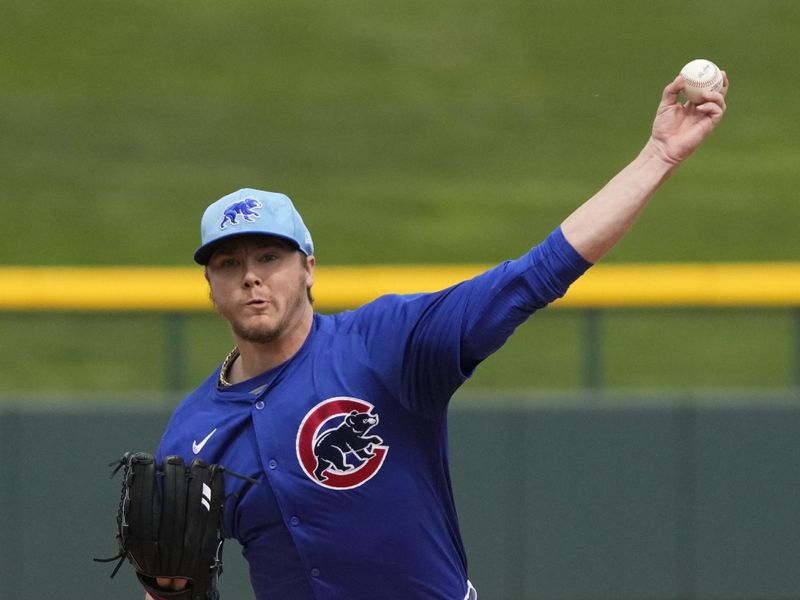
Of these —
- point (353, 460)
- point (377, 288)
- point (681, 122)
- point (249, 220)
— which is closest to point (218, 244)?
point (249, 220)

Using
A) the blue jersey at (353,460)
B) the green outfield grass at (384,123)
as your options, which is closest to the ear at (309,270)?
the blue jersey at (353,460)

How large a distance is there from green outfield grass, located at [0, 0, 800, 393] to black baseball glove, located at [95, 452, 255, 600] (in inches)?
236

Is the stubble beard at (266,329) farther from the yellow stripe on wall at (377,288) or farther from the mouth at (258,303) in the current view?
the yellow stripe on wall at (377,288)

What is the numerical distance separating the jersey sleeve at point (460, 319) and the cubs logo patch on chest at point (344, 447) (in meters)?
0.12

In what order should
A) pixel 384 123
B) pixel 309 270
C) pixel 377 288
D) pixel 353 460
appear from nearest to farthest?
pixel 353 460
pixel 309 270
pixel 377 288
pixel 384 123

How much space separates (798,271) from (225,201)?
12.6ft

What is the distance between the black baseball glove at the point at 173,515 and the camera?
11.6ft

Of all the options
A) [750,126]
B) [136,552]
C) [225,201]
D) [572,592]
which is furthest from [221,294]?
[750,126]

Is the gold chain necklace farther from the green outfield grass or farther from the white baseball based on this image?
the green outfield grass

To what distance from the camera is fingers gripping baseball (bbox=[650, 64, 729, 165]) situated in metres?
3.19

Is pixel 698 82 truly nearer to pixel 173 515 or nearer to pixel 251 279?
pixel 251 279

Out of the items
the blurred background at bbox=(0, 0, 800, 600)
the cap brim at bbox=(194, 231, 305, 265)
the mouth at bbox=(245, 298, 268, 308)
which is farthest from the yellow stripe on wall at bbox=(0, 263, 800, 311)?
the mouth at bbox=(245, 298, 268, 308)

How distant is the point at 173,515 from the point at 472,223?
21.6 ft

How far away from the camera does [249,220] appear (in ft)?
11.8
